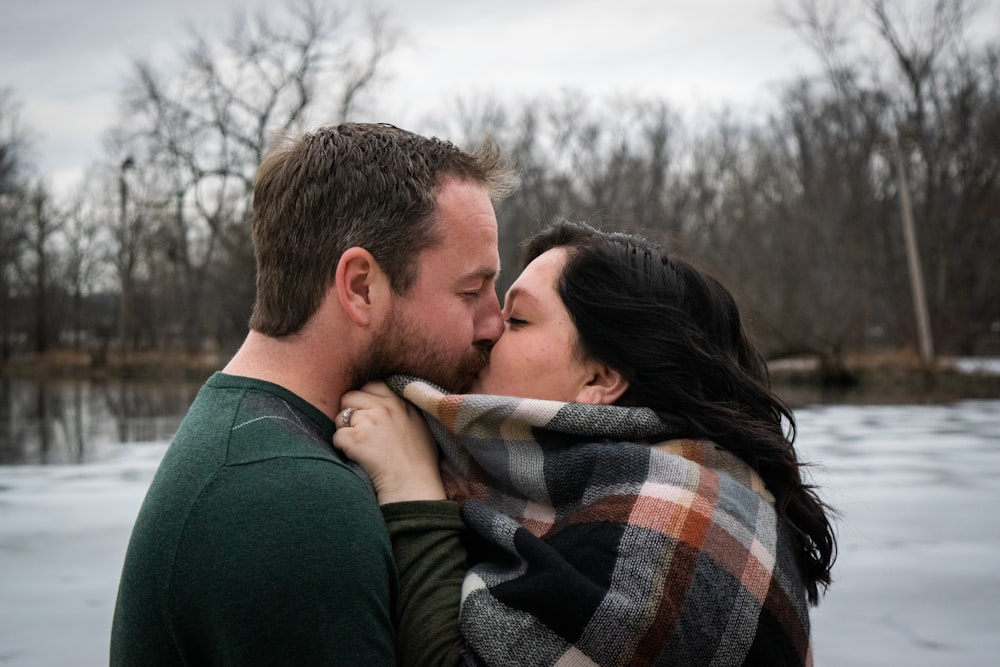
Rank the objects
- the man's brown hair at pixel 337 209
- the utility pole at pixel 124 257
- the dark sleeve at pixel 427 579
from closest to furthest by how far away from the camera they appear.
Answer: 1. the dark sleeve at pixel 427 579
2. the man's brown hair at pixel 337 209
3. the utility pole at pixel 124 257

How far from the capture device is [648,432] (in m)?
2.51

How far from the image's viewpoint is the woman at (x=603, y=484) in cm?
215

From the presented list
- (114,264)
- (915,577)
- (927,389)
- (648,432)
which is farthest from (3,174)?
(648,432)

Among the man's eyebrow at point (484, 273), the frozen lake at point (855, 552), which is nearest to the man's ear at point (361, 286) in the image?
the man's eyebrow at point (484, 273)

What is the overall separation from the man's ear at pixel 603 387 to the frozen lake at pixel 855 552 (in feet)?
2.54

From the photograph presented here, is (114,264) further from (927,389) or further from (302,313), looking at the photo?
(302,313)

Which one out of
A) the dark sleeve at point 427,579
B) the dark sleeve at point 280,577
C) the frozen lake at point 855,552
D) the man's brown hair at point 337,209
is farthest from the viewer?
the frozen lake at point 855,552

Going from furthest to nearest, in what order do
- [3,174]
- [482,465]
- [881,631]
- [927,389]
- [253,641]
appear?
[3,174] → [927,389] → [881,631] → [482,465] → [253,641]

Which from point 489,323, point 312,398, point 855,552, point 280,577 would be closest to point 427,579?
point 280,577

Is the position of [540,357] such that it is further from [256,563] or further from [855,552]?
[855,552]

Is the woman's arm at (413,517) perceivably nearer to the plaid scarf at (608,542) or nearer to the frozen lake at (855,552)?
the plaid scarf at (608,542)

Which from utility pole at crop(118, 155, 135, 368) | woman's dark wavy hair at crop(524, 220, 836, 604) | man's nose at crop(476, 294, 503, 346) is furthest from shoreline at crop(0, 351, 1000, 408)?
man's nose at crop(476, 294, 503, 346)

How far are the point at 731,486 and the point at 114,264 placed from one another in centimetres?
5630

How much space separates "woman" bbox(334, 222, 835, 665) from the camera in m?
2.15
